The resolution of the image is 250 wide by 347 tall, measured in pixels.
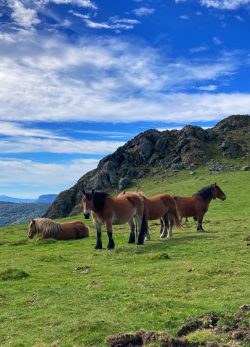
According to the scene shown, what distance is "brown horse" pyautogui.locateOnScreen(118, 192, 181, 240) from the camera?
24250 millimetres

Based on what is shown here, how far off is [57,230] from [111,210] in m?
7.69

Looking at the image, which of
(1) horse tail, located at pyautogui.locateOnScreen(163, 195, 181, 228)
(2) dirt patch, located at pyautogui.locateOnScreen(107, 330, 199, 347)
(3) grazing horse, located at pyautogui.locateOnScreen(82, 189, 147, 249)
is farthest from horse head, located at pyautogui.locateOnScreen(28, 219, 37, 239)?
(2) dirt patch, located at pyautogui.locateOnScreen(107, 330, 199, 347)

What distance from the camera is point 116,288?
528 inches

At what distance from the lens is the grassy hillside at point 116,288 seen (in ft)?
33.3

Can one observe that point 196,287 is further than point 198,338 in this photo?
Yes

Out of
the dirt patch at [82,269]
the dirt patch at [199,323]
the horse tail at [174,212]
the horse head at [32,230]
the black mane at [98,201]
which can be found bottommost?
the dirt patch at [82,269]

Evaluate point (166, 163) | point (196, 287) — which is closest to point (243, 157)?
point (166, 163)

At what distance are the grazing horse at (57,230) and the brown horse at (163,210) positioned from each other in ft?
20.5

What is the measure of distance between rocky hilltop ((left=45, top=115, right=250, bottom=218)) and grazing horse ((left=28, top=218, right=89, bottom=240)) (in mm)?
55141

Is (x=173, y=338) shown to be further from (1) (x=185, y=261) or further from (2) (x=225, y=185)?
(2) (x=225, y=185)

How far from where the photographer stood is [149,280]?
1436 centimetres

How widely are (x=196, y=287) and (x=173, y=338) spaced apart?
442 centimetres

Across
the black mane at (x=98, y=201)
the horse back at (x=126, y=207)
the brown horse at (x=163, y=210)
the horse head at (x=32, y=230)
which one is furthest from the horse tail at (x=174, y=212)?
the horse head at (x=32, y=230)

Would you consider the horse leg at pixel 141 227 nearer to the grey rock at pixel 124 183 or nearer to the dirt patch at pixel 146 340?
the dirt patch at pixel 146 340
